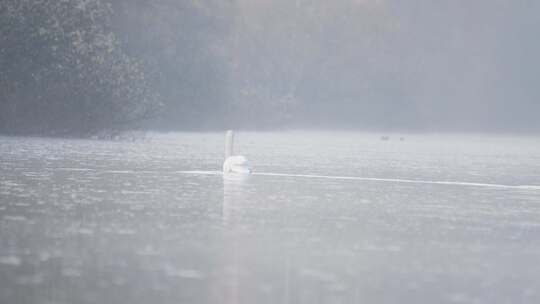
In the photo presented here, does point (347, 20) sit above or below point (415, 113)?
above

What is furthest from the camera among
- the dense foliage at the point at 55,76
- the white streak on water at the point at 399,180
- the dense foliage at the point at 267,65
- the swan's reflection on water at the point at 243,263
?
the dense foliage at the point at 267,65

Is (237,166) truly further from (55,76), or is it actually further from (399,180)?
(55,76)

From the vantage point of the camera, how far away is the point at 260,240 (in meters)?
8.94

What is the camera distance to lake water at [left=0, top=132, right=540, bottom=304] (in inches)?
256

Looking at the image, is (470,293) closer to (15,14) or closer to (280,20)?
(15,14)

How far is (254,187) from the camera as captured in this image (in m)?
15.6

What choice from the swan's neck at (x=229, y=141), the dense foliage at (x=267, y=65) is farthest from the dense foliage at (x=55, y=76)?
the swan's neck at (x=229, y=141)

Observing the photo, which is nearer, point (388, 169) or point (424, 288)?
point (424, 288)

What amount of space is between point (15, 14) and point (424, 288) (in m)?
31.5

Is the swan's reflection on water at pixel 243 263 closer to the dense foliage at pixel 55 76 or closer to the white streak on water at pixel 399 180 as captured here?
the white streak on water at pixel 399 180

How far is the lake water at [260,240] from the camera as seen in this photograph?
21.3 ft

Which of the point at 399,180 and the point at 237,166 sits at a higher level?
the point at 237,166

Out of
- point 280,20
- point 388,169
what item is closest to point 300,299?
point 388,169

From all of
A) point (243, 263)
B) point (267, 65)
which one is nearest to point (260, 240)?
point (243, 263)
